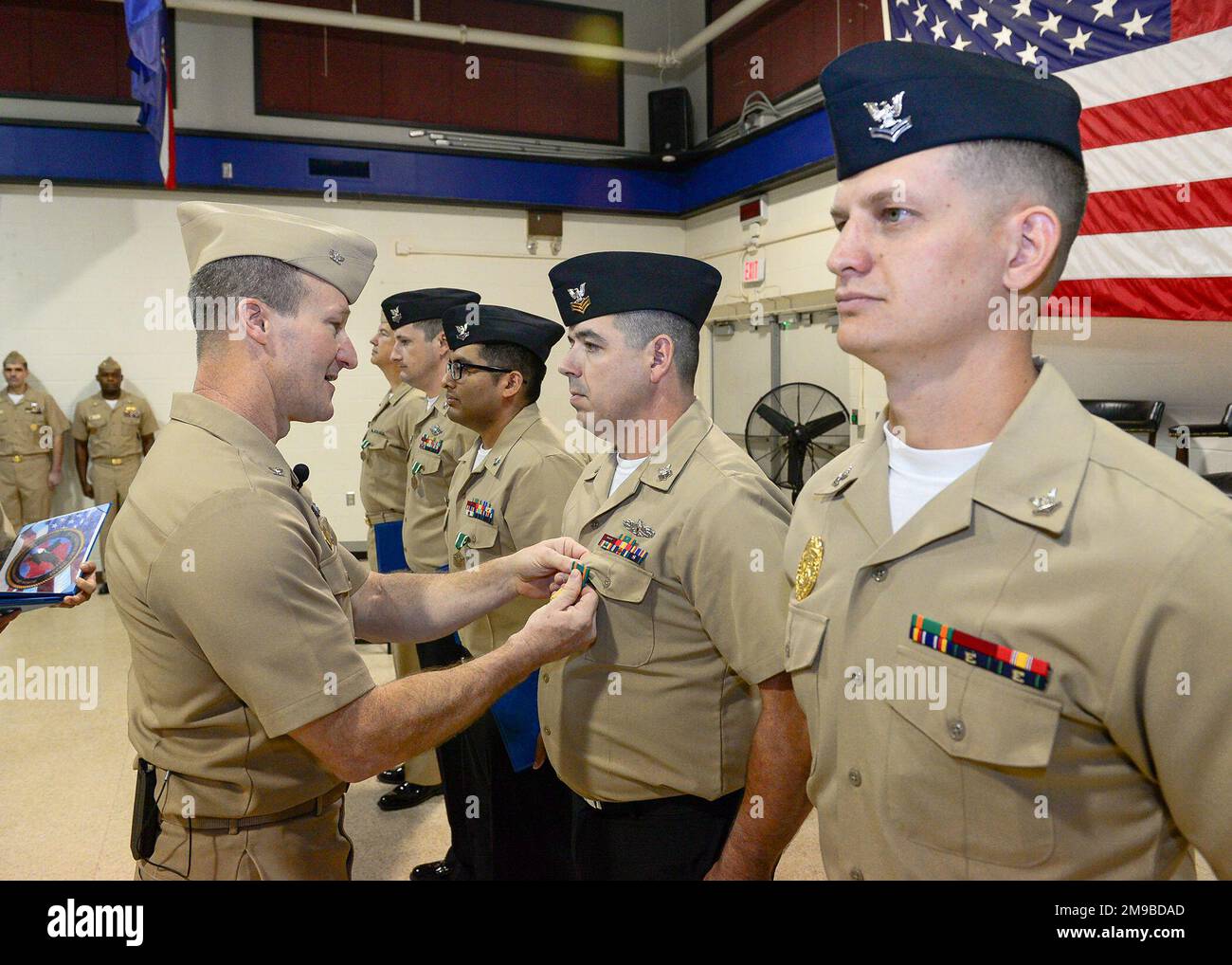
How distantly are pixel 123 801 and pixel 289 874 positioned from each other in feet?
8.42

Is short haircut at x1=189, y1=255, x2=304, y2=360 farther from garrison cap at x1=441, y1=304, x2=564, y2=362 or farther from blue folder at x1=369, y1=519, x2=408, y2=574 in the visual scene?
blue folder at x1=369, y1=519, x2=408, y2=574

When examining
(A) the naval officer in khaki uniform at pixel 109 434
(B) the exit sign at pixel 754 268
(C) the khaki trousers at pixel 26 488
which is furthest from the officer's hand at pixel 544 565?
(C) the khaki trousers at pixel 26 488

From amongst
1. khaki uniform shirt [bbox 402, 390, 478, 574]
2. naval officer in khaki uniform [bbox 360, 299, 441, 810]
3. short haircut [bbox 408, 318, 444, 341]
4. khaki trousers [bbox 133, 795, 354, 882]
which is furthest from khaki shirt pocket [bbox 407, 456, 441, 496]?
khaki trousers [bbox 133, 795, 354, 882]

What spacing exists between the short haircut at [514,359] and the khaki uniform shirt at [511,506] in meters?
0.22

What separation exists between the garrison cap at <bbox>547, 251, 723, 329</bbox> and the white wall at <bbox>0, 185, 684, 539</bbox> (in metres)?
6.30

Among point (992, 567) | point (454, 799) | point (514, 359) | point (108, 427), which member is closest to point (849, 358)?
point (514, 359)

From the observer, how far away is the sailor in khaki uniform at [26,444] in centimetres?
700

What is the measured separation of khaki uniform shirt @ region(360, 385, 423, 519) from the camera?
4.51 m

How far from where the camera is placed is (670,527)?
5.58ft

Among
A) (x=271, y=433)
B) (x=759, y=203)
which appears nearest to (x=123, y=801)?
(x=271, y=433)

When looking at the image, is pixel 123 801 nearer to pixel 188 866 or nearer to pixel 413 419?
pixel 413 419

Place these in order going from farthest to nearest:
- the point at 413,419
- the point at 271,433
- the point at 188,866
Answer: the point at 413,419 → the point at 271,433 → the point at 188,866

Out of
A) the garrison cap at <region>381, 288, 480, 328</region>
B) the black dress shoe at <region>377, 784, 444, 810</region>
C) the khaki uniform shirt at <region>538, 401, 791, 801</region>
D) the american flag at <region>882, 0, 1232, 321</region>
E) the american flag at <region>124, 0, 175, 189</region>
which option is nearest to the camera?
the khaki uniform shirt at <region>538, 401, 791, 801</region>

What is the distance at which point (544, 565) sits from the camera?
1.99m
